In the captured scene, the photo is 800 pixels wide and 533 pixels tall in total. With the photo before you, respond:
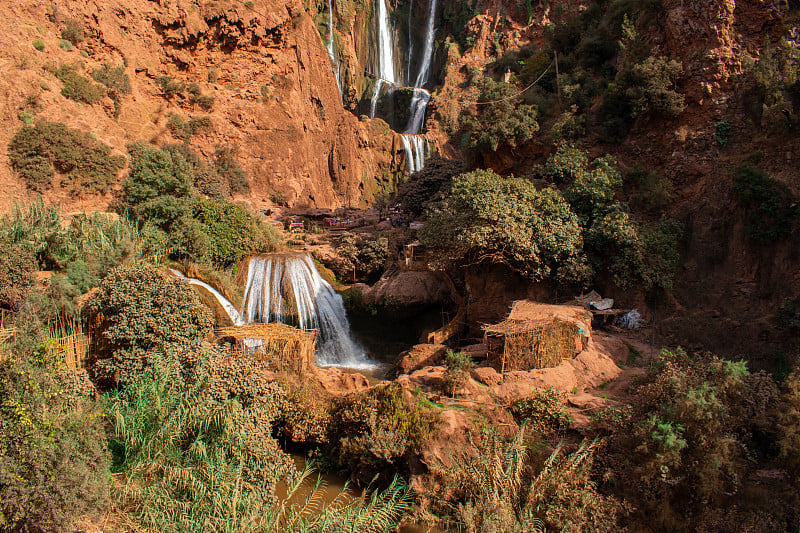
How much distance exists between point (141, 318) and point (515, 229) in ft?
35.0

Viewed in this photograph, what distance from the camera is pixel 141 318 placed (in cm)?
1074

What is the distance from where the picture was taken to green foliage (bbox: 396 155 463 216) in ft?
83.6

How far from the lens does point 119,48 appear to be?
78.0ft

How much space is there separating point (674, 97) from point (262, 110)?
2232 centimetres

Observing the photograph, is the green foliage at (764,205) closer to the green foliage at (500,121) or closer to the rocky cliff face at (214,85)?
the green foliage at (500,121)

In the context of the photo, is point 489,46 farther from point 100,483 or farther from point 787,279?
point 100,483

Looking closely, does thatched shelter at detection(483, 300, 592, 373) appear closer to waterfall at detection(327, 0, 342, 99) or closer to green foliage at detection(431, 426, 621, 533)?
green foliage at detection(431, 426, 621, 533)

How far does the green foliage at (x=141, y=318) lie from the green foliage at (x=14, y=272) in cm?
228

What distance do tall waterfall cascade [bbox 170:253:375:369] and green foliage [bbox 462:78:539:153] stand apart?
28.0 ft

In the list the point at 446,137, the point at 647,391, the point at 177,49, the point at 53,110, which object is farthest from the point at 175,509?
the point at 446,137

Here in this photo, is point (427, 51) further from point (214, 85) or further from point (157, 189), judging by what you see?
point (157, 189)

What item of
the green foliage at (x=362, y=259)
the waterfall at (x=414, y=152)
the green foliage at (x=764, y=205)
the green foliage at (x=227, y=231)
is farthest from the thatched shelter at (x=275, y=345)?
the waterfall at (x=414, y=152)

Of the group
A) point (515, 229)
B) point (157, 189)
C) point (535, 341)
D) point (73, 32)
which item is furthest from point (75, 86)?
point (535, 341)

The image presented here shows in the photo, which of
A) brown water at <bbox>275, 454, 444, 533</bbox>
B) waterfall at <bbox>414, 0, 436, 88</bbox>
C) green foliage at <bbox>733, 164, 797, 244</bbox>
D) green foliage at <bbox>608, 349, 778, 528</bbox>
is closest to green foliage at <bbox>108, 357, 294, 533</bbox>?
brown water at <bbox>275, 454, 444, 533</bbox>
